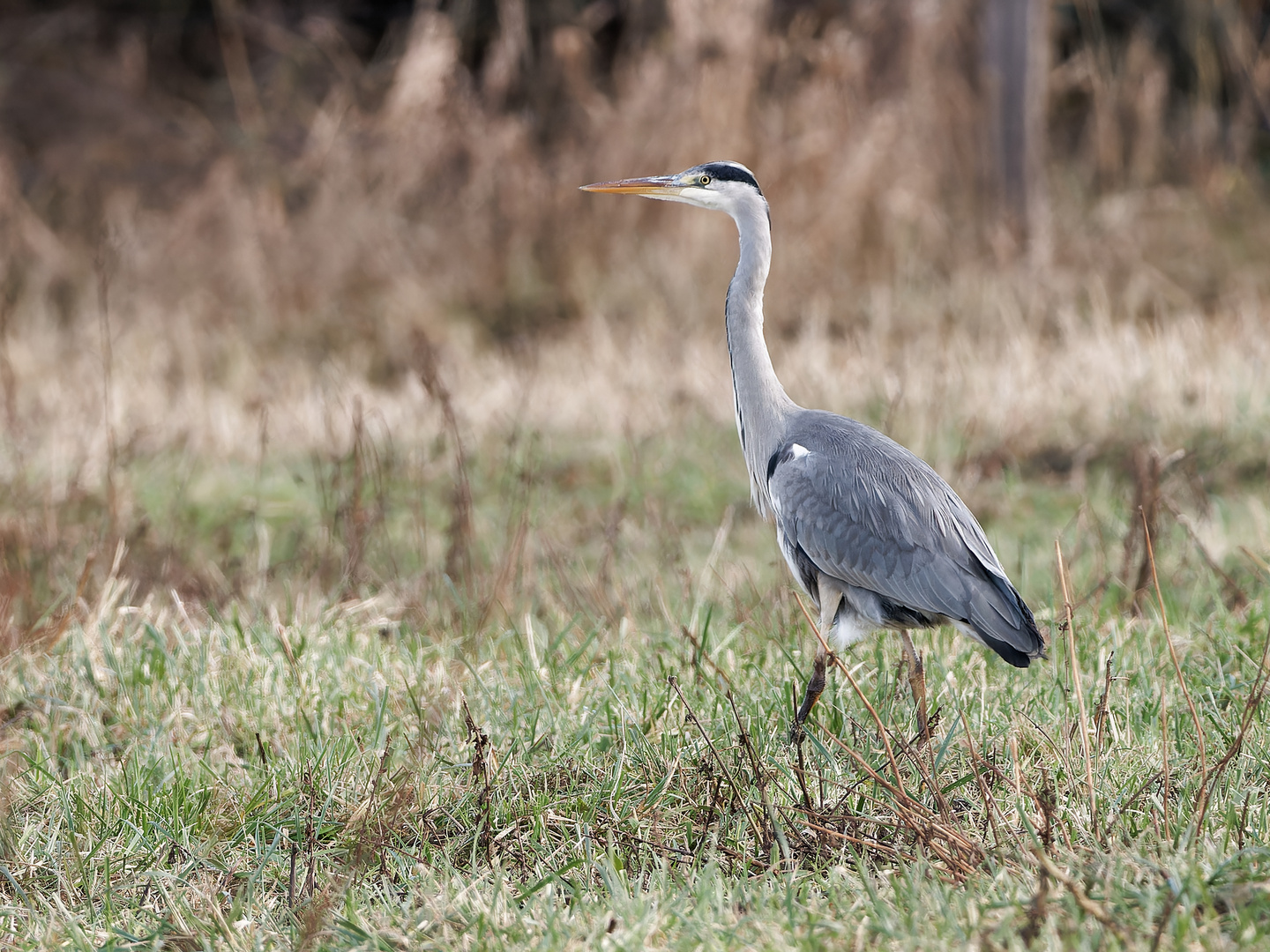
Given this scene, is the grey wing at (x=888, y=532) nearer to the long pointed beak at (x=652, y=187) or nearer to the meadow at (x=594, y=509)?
the meadow at (x=594, y=509)

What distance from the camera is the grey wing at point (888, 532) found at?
3264mm

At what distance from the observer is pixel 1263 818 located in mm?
2645

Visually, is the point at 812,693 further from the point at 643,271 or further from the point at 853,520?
the point at 643,271

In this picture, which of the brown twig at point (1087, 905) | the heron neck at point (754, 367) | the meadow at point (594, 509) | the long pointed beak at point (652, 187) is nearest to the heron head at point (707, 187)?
the long pointed beak at point (652, 187)

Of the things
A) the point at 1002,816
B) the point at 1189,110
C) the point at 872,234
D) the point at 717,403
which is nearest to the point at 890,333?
the point at 872,234

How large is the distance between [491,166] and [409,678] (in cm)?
608

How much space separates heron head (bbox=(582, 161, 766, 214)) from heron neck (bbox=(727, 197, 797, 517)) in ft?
0.40

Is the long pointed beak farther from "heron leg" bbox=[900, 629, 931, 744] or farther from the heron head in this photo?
"heron leg" bbox=[900, 629, 931, 744]

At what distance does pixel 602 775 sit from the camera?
3154mm

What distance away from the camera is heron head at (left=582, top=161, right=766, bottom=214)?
4.02m

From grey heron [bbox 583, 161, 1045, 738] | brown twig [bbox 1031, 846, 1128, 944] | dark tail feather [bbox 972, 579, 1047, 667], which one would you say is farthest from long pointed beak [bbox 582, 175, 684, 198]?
brown twig [bbox 1031, 846, 1128, 944]

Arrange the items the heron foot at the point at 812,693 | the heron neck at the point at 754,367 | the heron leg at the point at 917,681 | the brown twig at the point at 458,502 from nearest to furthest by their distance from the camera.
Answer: the heron leg at the point at 917,681
the heron foot at the point at 812,693
the heron neck at the point at 754,367
the brown twig at the point at 458,502

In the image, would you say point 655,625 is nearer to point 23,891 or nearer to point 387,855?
point 387,855

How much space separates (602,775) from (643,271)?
238 inches
